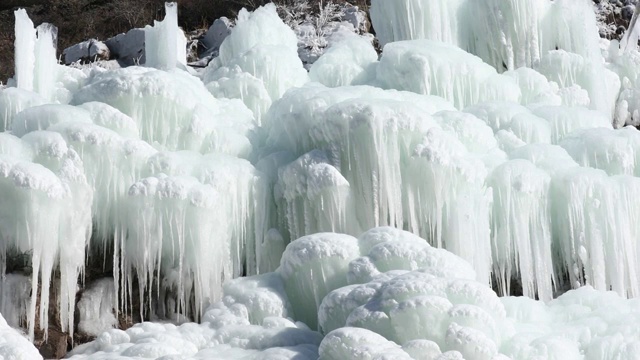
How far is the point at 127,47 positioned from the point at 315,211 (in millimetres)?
10511

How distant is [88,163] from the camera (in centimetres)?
1161

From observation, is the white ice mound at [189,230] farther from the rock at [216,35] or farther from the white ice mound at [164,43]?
the rock at [216,35]

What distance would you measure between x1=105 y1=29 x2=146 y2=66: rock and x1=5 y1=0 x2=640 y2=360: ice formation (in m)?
6.78

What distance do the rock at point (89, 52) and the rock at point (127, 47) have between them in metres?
0.13

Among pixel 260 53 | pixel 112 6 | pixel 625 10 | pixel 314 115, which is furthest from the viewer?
pixel 112 6

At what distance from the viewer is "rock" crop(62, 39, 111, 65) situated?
21.5 m

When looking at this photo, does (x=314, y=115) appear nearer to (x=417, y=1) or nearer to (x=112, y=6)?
(x=417, y=1)

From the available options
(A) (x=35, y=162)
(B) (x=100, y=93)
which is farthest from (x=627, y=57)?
(A) (x=35, y=162)

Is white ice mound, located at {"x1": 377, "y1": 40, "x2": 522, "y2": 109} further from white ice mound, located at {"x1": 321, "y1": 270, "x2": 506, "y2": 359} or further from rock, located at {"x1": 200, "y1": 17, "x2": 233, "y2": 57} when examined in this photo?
rock, located at {"x1": 200, "y1": 17, "x2": 233, "y2": 57}

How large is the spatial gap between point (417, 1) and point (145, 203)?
6.12 metres

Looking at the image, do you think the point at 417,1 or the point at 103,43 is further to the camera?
the point at 103,43

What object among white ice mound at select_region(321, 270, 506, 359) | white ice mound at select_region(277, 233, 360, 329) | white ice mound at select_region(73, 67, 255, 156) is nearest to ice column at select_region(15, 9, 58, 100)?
white ice mound at select_region(73, 67, 255, 156)

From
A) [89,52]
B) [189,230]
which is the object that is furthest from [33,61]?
[89,52]

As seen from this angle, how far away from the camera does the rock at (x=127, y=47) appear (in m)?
21.3
